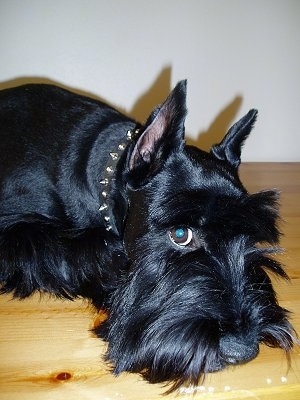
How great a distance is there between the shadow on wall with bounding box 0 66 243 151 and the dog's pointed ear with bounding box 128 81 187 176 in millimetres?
827

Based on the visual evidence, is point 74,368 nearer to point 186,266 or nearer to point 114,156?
point 186,266

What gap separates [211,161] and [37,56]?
105cm

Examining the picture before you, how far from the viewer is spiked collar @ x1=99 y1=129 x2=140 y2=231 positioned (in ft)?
2.96

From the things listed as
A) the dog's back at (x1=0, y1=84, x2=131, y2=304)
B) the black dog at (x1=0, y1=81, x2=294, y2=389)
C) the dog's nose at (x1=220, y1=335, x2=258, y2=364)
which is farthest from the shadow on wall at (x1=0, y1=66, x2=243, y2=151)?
the dog's nose at (x1=220, y1=335, x2=258, y2=364)

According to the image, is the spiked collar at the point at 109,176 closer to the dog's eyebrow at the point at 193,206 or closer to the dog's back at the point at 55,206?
the dog's back at the point at 55,206

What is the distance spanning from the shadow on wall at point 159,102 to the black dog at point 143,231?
53 centimetres

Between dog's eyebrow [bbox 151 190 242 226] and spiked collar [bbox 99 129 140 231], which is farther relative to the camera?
spiked collar [bbox 99 129 140 231]

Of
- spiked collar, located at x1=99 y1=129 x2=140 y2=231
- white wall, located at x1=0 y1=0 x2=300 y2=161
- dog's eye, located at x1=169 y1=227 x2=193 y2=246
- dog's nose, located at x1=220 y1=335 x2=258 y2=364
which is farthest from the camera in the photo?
white wall, located at x1=0 y1=0 x2=300 y2=161

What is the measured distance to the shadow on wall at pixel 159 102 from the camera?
1626 mm

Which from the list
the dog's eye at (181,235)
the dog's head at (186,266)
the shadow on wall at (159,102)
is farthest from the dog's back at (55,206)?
the shadow on wall at (159,102)

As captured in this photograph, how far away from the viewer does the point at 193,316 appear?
0.67 meters

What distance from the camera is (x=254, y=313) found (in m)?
0.66

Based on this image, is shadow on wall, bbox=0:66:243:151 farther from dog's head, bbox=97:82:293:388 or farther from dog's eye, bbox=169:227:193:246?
dog's eye, bbox=169:227:193:246

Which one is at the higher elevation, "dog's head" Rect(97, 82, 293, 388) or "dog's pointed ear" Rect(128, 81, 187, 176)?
"dog's pointed ear" Rect(128, 81, 187, 176)
